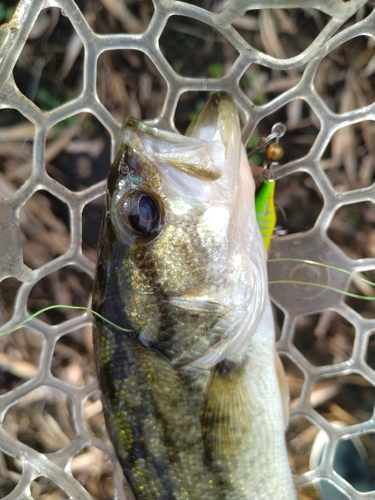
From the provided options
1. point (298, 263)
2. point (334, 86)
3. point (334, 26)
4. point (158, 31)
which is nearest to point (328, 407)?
point (298, 263)

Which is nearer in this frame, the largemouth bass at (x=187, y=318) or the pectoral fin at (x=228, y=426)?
the largemouth bass at (x=187, y=318)

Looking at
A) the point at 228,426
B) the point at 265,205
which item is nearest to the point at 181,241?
the point at 265,205

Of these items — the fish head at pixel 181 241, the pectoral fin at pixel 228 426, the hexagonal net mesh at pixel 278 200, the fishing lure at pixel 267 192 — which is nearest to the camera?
the fish head at pixel 181 241

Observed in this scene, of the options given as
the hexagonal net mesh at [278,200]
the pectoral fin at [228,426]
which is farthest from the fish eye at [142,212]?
the hexagonal net mesh at [278,200]

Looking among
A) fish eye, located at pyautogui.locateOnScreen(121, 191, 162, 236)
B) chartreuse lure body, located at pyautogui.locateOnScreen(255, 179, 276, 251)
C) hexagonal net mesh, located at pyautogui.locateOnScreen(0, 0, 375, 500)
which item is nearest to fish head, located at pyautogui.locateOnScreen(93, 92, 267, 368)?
fish eye, located at pyautogui.locateOnScreen(121, 191, 162, 236)

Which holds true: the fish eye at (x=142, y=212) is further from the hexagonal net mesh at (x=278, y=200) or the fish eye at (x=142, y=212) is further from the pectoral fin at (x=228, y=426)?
the hexagonal net mesh at (x=278, y=200)

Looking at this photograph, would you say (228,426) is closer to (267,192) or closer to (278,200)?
(267,192)
